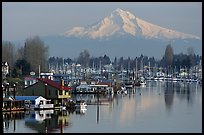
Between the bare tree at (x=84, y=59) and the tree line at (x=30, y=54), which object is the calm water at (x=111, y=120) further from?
the bare tree at (x=84, y=59)

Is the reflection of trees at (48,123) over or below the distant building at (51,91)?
below

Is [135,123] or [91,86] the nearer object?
[135,123]

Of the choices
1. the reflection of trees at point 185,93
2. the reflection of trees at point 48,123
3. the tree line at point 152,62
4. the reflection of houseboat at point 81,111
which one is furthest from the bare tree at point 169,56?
the reflection of trees at point 48,123

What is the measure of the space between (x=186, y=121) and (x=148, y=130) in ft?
6.10

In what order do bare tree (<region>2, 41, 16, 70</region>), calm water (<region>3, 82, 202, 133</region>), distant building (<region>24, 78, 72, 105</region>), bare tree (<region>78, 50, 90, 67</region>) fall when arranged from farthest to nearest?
bare tree (<region>78, 50, 90, 67</region>), bare tree (<region>2, 41, 16, 70</region>), distant building (<region>24, 78, 72, 105</region>), calm water (<region>3, 82, 202, 133</region>)

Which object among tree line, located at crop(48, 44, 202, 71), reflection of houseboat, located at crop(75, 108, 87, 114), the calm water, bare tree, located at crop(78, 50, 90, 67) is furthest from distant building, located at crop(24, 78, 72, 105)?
bare tree, located at crop(78, 50, 90, 67)

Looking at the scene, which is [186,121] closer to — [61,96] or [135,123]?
[135,123]

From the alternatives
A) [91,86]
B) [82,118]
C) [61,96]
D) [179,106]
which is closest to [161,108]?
[179,106]

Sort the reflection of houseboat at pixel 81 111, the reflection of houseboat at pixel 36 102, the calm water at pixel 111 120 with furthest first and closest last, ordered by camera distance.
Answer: the reflection of houseboat at pixel 36 102 < the reflection of houseboat at pixel 81 111 < the calm water at pixel 111 120

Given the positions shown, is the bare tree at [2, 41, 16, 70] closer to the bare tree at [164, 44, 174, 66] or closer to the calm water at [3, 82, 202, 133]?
the calm water at [3, 82, 202, 133]

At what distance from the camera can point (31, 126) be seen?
10.1 meters

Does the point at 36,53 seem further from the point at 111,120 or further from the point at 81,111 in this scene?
the point at 111,120

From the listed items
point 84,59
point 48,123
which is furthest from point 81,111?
point 84,59

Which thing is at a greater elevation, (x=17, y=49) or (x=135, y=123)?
(x=17, y=49)
